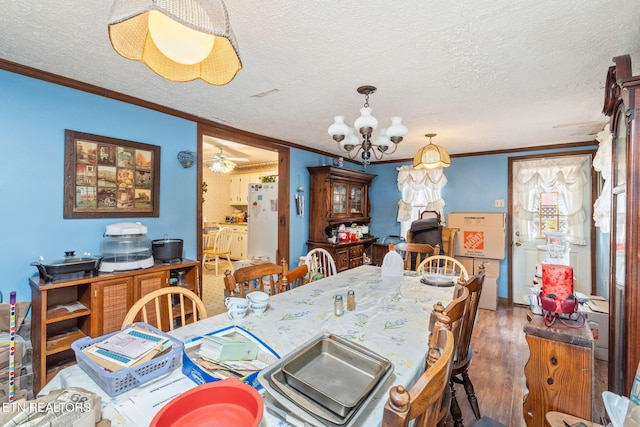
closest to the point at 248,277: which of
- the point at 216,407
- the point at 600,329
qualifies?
the point at 216,407

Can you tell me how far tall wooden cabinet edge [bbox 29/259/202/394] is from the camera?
5.97 ft

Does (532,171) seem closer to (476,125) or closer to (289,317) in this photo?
(476,125)

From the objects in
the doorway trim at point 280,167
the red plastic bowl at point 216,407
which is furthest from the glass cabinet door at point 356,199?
the red plastic bowl at point 216,407

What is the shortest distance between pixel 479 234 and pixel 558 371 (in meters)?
3.14

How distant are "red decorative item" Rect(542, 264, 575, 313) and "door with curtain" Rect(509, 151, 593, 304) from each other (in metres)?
2.73

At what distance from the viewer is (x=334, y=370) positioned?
3.39ft

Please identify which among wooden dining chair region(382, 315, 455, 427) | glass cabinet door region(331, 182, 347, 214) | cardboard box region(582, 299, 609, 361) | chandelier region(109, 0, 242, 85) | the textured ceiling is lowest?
cardboard box region(582, 299, 609, 361)

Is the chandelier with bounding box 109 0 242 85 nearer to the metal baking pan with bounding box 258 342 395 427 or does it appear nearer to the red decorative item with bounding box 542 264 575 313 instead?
the metal baking pan with bounding box 258 342 395 427

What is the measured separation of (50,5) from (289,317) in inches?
75.3

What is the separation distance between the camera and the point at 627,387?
1.22 meters

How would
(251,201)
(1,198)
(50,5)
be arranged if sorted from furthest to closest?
(251,201) < (1,198) < (50,5)

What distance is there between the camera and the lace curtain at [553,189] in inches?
151

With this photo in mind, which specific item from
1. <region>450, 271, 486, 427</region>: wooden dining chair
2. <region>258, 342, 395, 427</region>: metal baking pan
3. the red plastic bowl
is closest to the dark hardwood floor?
<region>450, 271, 486, 427</region>: wooden dining chair

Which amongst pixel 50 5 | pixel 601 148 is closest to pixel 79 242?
pixel 50 5
